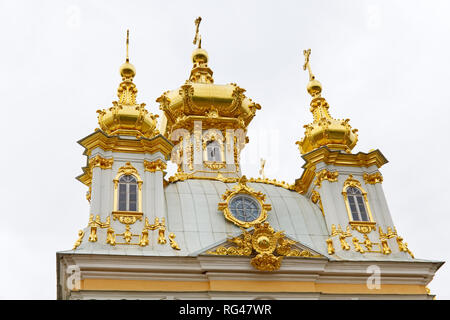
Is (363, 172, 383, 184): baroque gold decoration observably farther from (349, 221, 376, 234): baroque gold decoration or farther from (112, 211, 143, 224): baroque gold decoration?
(112, 211, 143, 224): baroque gold decoration

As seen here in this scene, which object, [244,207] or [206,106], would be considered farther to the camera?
[206,106]

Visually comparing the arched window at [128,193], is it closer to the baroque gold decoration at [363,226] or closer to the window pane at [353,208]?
the baroque gold decoration at [363,226]

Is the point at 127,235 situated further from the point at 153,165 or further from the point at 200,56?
the point at 200,56

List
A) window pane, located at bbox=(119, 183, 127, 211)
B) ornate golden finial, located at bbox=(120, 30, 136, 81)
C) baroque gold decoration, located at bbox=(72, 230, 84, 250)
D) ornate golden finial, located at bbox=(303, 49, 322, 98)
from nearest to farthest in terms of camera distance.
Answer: baroque gold decoration, located at bbox=(72, 230, 84, 250) → window pane, located at bbox=(119, 183, 127, 211) → ornate golden finial, located at bbox=(120, 30, 136, 81) → ornate golden finial, located at bbox=(303, 49, 322, 98)

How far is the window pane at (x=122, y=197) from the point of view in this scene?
21.4m

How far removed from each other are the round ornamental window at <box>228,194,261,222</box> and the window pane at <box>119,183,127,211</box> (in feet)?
12.6

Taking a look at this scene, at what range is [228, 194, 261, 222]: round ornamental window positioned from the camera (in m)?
22.6

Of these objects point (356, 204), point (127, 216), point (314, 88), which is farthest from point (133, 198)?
point (314, 88)

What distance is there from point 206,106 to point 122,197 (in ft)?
28.5

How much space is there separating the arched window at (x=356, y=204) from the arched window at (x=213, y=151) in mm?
6741

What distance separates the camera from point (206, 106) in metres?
29.1

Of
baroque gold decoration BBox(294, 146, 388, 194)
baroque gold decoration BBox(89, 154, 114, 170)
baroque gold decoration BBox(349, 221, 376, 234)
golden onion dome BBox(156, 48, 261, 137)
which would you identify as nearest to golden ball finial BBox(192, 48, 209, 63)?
golden onion dome BBox(156, 48, 261, 137)
